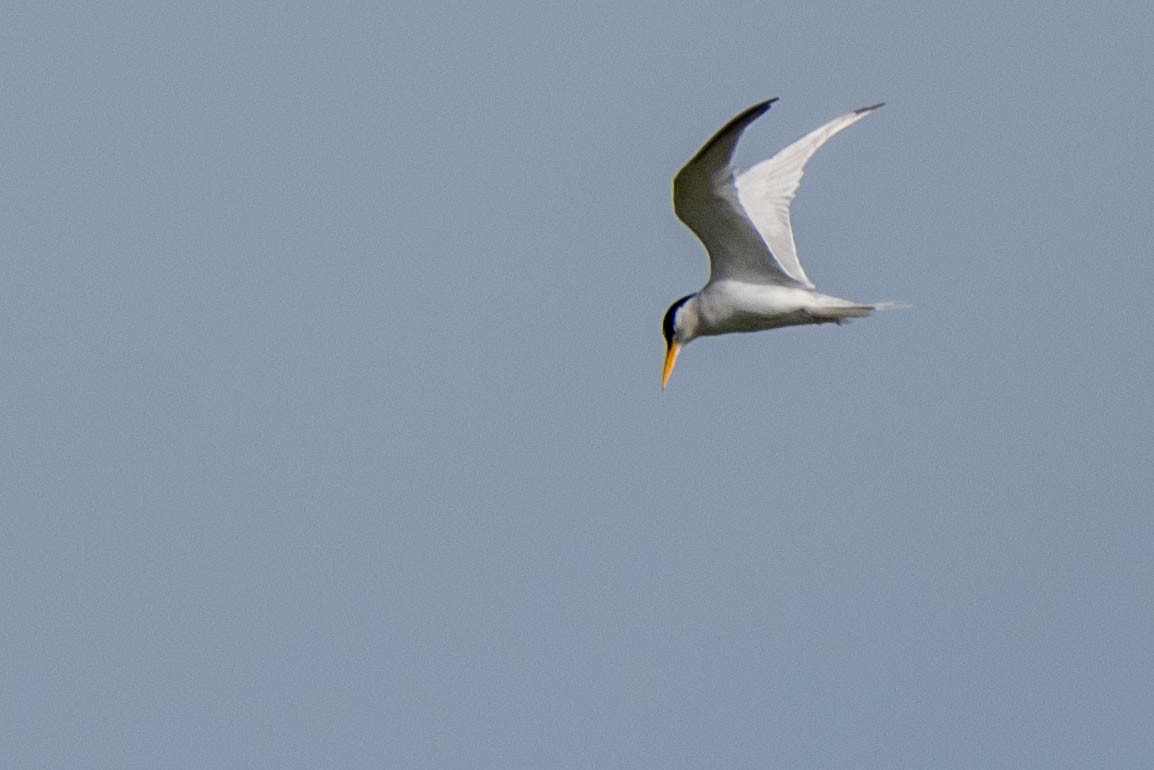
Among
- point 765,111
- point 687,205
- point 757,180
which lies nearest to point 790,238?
point 757,180

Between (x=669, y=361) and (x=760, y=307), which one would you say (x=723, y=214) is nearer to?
(x=760, y=307)

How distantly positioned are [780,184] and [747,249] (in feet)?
6.12

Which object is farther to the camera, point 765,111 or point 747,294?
point 747,294

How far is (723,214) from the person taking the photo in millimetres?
17984

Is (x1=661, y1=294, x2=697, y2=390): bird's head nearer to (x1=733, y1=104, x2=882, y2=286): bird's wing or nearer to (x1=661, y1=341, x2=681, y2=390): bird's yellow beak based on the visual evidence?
(x1=661, y1=341, x2=681, y2=390): bird's yellow beak

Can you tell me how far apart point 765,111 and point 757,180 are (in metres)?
4.86

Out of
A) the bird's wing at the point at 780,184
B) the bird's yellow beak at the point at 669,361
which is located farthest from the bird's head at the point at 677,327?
the bird's wing at the point at 780,184

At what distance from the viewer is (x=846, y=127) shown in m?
20.6

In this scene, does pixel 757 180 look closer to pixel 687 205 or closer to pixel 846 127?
pixel 846 127

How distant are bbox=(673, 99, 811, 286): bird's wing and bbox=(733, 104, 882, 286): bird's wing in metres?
0.19

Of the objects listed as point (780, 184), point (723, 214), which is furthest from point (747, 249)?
point (780, 184)

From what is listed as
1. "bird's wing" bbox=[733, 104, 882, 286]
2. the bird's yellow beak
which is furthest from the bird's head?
"bird's wing" bbox=[733, 104, 882, 286]

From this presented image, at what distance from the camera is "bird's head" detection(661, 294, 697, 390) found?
762 inches

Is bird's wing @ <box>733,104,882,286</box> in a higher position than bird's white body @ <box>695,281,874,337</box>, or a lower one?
higher
